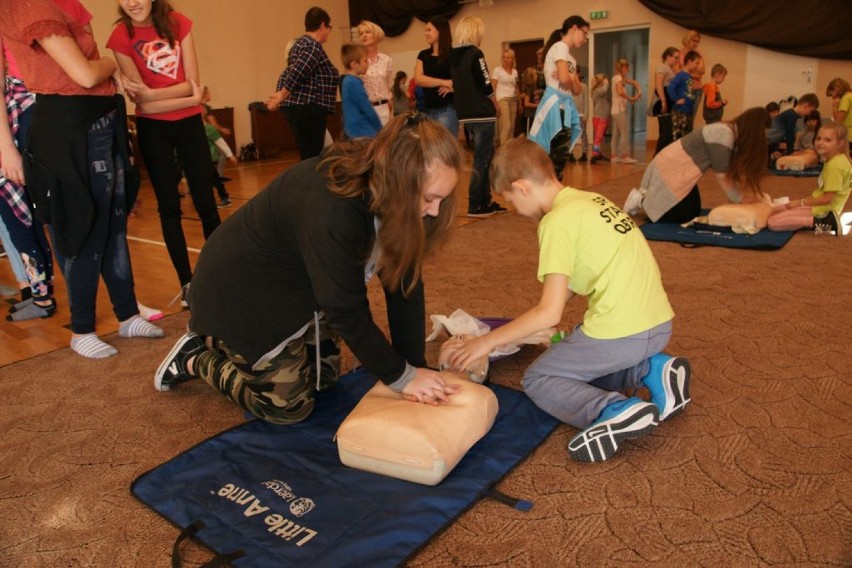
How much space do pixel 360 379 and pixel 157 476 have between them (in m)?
0.70

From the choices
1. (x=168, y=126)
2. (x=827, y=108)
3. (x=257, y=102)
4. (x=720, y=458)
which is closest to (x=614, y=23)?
(x=827, y=108)

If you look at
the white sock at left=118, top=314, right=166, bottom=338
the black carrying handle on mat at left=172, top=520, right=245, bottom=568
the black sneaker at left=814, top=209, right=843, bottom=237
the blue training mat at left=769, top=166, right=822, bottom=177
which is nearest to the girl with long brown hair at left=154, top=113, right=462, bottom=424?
the black carrying handle on mat at left=172, top=520, right=245, bottom=568

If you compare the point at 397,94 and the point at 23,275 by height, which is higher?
the point at 397,94

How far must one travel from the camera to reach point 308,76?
3760 mm

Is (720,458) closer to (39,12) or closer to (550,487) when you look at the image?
(550,487)

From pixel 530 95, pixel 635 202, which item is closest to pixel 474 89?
pixel 635 202

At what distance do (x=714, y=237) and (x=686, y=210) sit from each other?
1.45 ft

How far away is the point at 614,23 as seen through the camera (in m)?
9.09

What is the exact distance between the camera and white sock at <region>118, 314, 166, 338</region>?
2551mm

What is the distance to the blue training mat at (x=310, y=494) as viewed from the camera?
1.32 m

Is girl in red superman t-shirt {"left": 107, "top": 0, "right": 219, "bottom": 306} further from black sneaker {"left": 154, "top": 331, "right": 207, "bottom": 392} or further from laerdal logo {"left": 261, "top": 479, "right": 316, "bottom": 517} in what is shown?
laerdal logo {"left": 261, "top": 479, "right": 316, "bottom": 517}

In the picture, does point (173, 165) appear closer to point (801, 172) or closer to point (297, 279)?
point (297, 279)

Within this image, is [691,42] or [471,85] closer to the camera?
[471,85]

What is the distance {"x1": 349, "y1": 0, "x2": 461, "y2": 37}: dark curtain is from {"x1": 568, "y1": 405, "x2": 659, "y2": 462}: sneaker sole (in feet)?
32.7
